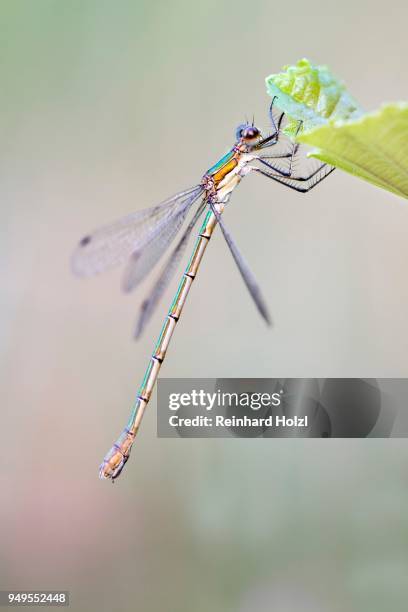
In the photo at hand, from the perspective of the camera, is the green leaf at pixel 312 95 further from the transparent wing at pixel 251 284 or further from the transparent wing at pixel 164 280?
the transparent wing at pixel 164 280

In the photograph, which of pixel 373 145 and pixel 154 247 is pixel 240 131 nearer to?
pixel 154 247

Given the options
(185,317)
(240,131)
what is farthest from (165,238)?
(185,317)

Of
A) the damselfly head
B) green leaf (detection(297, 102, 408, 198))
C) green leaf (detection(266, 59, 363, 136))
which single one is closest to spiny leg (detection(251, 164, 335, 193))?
the damselfly head

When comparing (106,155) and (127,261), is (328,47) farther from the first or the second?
(127,261)

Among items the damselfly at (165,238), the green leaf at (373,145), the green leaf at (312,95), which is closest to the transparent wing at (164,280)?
the damselfly at (165,238)

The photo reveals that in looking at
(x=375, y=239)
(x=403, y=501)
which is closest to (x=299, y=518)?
(x=403, y=501)
